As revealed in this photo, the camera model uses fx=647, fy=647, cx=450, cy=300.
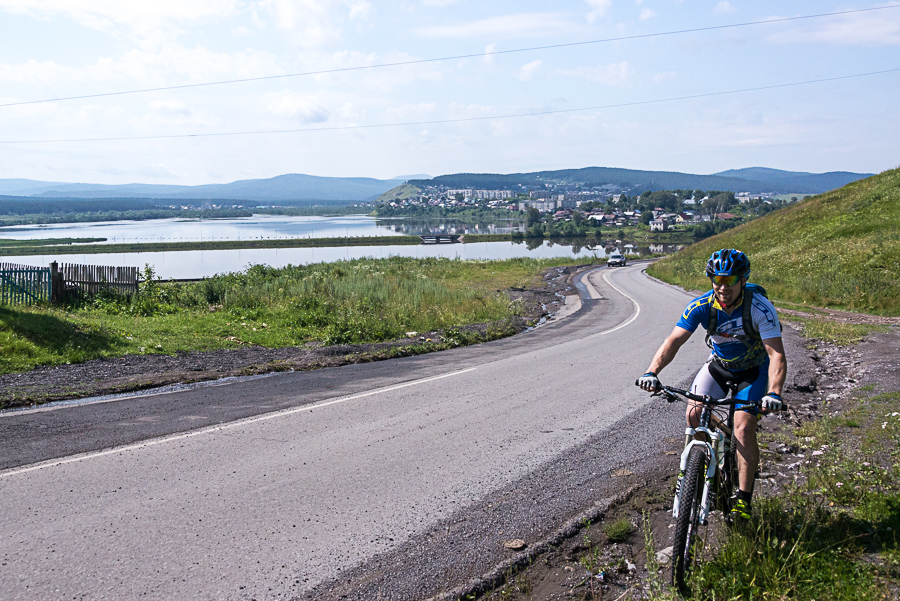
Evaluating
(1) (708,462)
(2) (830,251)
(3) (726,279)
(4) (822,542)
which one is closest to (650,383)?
(1) (708,462)

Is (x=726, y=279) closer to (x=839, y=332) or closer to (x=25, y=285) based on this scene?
(x=839, y=332)

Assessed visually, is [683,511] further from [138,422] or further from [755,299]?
[138,422]

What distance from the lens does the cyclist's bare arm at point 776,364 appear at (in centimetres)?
427

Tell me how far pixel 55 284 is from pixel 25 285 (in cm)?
85

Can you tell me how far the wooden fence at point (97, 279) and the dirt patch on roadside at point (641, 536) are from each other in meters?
19.3

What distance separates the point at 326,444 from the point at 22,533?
293 cm

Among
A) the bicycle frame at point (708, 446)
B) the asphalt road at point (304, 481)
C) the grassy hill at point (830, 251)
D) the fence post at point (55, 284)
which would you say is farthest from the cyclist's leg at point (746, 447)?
the grassy hill at point (830, 251)

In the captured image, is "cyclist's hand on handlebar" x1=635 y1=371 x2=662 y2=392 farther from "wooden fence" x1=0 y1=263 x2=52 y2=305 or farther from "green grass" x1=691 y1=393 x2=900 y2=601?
"wooden fence" x1=0 y1=263 x2=52 y2=305

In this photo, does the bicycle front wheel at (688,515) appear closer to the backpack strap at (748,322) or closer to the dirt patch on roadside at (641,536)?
the dirt patch on roadside at (641,536)

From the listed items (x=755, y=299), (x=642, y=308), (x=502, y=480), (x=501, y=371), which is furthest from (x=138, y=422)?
(x=642, y=308)

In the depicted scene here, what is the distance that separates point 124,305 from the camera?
809 inches

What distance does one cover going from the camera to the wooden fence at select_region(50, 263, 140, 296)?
20.3 metres

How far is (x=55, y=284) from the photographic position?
64.1 ft

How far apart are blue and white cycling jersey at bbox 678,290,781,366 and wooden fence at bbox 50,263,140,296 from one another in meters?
20.2
